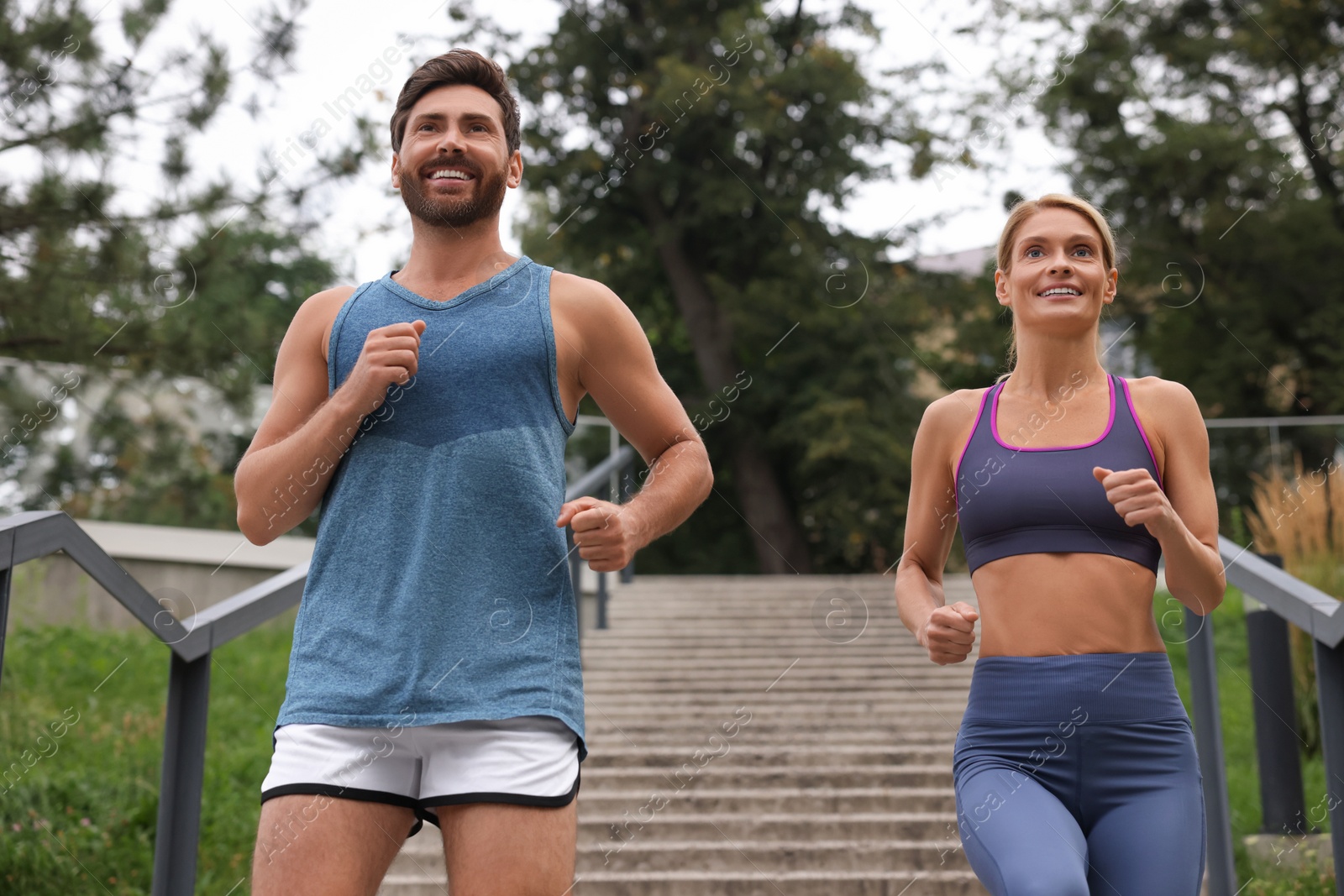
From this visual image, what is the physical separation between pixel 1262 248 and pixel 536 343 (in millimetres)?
13174

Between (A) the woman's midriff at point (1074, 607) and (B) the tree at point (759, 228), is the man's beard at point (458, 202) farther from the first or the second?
(B) the tree at point (759, 228)

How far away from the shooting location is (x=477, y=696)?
1.59 m

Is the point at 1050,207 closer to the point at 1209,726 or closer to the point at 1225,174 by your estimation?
the point at 1209,726

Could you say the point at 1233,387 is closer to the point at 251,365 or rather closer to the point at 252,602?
the point at 251,365

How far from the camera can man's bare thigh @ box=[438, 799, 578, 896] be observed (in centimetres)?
151

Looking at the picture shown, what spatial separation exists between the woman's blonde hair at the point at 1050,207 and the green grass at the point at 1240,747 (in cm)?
182

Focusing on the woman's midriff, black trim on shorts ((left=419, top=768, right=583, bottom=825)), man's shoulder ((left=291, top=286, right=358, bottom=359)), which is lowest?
black trim on shorts ((left=419, top=768, right=583, bottom=825))

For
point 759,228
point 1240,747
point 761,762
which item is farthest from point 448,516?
point 759,228

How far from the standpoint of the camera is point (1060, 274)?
6.72ft

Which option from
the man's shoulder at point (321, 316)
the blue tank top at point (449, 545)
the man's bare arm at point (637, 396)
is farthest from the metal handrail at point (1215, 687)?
the man's shoulder at point (321, 316)

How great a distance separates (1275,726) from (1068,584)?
9.38 ft

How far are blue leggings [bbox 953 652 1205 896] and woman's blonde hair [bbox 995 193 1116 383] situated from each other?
0.59m

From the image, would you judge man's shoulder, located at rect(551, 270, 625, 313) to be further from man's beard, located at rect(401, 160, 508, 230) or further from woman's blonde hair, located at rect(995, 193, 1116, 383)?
woman's blonde hair, located at rect(995, 193, 1116, 383)

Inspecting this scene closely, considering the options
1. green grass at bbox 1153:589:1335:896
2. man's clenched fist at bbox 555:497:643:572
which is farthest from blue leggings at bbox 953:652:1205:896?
green grass at bbox 1153:589:1335:896
